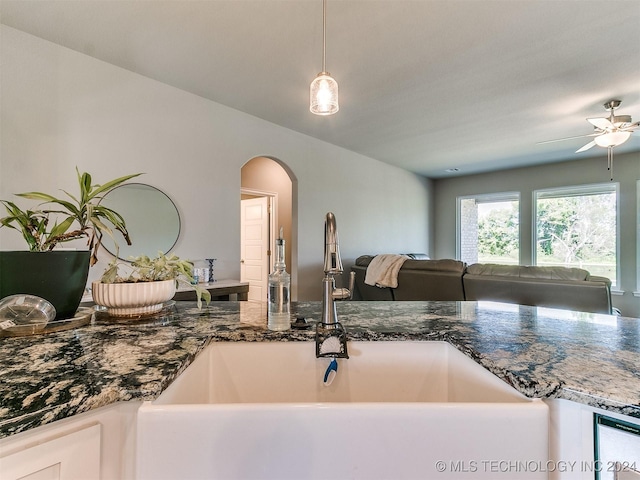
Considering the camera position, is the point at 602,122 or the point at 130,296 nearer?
the point at 130,296

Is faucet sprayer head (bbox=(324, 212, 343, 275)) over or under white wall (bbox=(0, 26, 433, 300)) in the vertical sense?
under

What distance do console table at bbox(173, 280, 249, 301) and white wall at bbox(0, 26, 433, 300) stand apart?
296 mm

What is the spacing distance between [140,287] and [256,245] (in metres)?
3.76

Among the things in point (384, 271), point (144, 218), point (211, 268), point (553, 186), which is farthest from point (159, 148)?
point (553, 186)

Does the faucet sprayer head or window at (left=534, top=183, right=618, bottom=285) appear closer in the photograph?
the faucet sprayer head

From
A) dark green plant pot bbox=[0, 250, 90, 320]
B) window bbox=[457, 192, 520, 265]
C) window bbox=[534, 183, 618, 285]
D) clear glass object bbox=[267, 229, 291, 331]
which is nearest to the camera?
dark green plant pot bbox=[0, 250, 90, 320]

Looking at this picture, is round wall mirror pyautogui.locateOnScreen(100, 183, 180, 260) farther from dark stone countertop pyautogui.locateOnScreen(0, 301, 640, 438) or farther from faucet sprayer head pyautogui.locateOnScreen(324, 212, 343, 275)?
faucet sprayer head pyautogui.locateOnScreen(324, 212, 343, 275)

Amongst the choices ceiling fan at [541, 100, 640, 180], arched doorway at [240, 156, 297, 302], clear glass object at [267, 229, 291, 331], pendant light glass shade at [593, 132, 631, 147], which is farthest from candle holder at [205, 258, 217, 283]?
pendant light glass shade at [593, 132, 631, 147]

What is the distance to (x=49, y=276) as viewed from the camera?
35.2 inches

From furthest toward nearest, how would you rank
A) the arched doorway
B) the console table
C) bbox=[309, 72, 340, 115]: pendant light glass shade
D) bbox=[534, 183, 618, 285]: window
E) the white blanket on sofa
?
bbox=[534, 183, 618, 285]: window, the arched doorway, the white blanket on sofa, the console table, bbox=[309, 72, 340, 115]: pendant light glass shade

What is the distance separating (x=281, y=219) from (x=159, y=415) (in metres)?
4.21

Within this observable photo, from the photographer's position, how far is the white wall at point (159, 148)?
2080 millimetres

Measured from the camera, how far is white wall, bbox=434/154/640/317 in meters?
4.58

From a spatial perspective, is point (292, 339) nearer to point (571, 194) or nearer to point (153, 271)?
point (153, 271)
